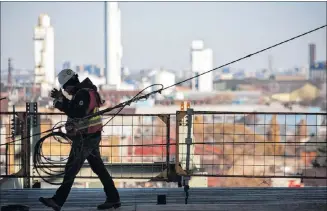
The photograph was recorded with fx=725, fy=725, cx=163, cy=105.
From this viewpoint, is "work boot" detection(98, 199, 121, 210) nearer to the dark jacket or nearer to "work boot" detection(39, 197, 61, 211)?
"work boot" detection(39, 197, 61, 211)

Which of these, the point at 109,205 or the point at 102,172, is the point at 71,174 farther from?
the point at 109,205

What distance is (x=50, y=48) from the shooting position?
306 feet

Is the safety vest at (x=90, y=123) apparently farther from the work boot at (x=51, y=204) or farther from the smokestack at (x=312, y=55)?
the smokestack at (x=312, y=55)

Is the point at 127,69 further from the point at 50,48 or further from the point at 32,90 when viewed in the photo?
the point at 32,90

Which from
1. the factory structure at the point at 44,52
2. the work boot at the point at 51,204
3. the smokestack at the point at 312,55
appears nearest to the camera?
the work boot at the point at 51,204

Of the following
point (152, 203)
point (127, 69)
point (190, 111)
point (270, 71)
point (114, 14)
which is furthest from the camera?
point (270, 71)

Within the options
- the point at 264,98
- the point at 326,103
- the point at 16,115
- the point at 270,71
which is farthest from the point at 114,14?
the point at 16,115

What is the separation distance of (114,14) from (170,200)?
101m

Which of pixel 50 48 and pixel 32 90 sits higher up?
pixel 50 48

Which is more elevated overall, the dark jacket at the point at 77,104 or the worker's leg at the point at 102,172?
the dark jacket at the point at 77,104

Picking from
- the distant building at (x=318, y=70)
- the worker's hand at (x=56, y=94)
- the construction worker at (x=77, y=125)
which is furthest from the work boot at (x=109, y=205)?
the distant building at (x=318, y=70)

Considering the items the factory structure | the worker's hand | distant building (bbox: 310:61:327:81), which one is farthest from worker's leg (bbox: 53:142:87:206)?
distant building (bbox: 310:61:327:81)

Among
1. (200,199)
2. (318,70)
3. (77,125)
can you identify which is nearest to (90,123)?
(77,125)

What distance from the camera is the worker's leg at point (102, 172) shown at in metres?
5.86
